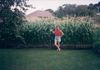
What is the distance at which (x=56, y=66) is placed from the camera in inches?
284

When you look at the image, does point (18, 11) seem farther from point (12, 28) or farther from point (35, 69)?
point (35, 69)

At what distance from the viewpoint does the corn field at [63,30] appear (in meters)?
13.0

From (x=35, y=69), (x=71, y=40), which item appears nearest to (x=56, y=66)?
(x=35, y=69)

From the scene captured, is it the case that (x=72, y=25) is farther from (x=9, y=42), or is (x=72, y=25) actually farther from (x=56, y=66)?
(x=56, y=66)

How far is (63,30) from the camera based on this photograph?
43.2 feet

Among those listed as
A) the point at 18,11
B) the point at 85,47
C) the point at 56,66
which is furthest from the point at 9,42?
the point at 56,66

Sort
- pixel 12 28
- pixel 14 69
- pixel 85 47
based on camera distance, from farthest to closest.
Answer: pixel 12 28 < pixel 85 47 < pixel 14 69

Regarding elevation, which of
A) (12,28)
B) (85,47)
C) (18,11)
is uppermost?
(18,11)

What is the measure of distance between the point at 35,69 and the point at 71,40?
21.2ft

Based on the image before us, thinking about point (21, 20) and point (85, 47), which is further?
point (21, 20)

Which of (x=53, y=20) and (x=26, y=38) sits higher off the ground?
(x=53, y=20)

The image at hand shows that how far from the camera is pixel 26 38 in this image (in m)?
13.2

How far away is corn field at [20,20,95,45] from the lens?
42.6ft

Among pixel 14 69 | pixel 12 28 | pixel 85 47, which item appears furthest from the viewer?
pixel 12 28
